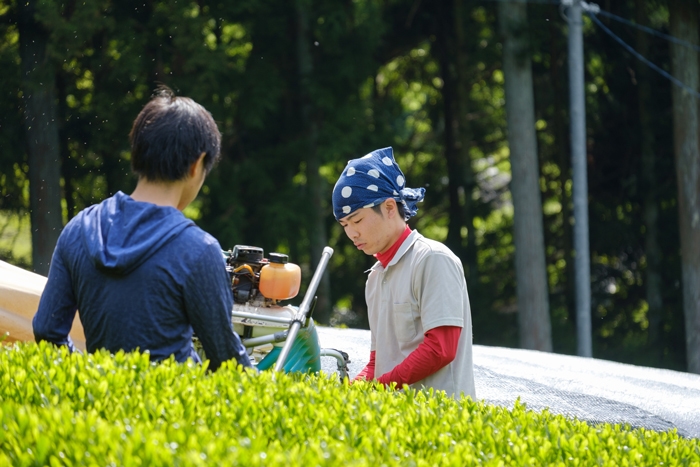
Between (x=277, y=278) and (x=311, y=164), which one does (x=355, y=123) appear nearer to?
(x=311, y=164)

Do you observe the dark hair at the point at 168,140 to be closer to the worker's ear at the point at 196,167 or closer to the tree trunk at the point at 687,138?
the worker's ear at the point at 196,167

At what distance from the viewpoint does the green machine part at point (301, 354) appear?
3.80 meters

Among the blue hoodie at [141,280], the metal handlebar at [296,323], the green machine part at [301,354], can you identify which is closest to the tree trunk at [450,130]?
the green machine part at [301,354]

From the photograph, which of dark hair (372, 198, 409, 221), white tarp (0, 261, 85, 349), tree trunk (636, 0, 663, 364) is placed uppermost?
dark hair (372, 198, 409, 221)

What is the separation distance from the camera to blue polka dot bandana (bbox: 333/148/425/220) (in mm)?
3449

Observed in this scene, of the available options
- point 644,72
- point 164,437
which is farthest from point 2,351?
point 644,72

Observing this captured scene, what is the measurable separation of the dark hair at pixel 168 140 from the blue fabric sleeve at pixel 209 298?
0.94ft

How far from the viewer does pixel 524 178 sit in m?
14.4

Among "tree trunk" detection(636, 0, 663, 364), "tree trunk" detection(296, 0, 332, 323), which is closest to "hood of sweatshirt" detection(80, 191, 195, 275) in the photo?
"tree trunk" detection(296, 0, 332, 323)

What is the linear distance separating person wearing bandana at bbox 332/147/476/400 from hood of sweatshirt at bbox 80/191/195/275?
1.04m

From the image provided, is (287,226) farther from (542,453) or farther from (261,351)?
(542,453)

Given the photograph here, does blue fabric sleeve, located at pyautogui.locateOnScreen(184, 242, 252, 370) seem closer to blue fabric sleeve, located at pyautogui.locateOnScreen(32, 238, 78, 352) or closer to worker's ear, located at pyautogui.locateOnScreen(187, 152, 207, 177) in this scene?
worker's ear, located at pyautogui.locateOnScreen(187, 152, 207, 177)

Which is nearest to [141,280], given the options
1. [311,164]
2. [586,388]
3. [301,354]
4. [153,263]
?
[153,263]

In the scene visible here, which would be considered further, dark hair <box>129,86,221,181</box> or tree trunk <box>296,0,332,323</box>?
tree trunk <box>296,0,332,323</box>
